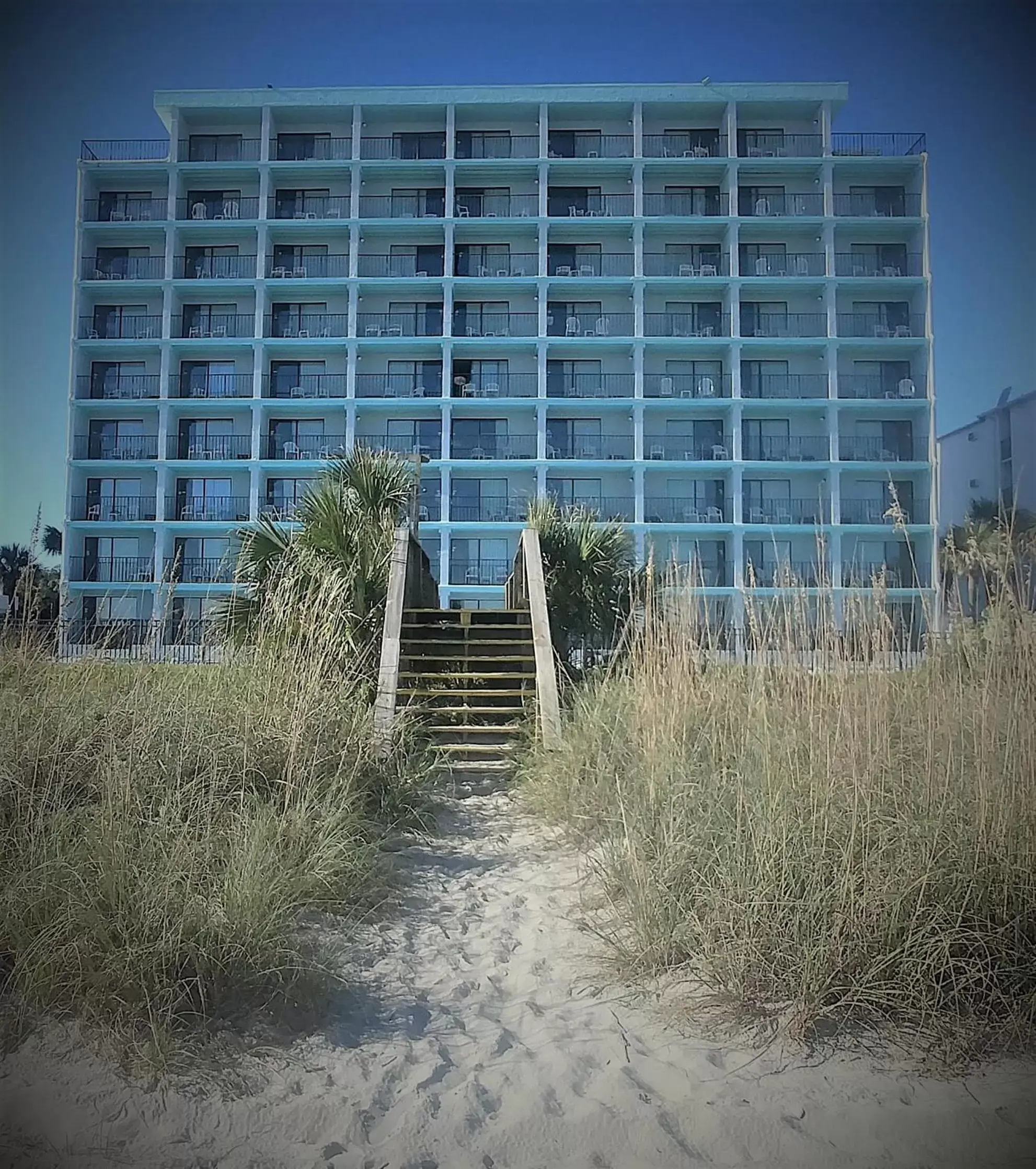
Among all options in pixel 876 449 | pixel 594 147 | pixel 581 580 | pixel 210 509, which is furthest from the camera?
pixel 594 147

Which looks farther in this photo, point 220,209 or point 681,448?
point 681,448

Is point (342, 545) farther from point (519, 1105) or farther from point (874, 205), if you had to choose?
point (874, 205)

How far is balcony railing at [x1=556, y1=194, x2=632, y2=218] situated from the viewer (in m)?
32.2

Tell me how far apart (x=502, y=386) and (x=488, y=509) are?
437 centimetres

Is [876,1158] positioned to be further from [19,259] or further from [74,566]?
[74,566]

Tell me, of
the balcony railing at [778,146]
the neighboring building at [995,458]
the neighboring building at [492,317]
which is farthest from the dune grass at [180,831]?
the balcony railing at [778,146]

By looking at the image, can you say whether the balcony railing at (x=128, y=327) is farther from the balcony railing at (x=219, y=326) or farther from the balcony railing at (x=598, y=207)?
the balcony railing at (x=598, y=207)

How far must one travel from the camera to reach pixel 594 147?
32438 millimetres

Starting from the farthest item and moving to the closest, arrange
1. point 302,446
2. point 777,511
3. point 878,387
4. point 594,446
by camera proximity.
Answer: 1. point 594,446
2. point 302,446
3. point 777,511
4. point 878,387

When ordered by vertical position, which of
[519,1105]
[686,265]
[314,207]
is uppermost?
[314,207]

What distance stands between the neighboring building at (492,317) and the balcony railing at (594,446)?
0.09 m

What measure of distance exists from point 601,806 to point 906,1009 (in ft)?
7.70

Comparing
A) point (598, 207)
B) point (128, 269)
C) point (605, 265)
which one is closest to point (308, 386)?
point (128, 269)

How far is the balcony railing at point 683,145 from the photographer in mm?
31375
